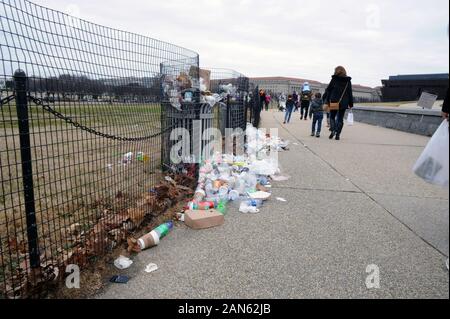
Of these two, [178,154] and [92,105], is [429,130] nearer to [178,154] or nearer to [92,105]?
[178,154]

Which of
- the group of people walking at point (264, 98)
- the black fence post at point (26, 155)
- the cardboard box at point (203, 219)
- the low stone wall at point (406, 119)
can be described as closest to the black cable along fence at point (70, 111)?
the black fence post at point (26, 155)

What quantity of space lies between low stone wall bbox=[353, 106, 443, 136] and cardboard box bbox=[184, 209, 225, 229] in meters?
8.97

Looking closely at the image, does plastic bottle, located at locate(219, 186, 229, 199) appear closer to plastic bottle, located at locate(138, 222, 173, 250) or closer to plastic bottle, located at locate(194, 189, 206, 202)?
plastic bottle, located at locate(194, 189, 206, 202)

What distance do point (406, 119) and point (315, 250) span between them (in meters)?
13.2

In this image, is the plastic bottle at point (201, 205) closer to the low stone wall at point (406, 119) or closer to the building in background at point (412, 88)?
the low stone wall at point (406, 119)

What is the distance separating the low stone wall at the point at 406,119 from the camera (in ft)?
39.4

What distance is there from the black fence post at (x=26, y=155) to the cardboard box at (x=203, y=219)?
1.58 meters

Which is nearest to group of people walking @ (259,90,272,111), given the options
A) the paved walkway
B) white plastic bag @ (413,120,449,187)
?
the paved walkway

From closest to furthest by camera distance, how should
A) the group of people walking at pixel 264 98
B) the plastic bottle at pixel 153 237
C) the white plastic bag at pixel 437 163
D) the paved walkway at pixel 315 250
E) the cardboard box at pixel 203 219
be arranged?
the white plastic bag at pixel 437 163
the paved walkway at pixel 315 250
the plastic bottle at pixel 153 237
the cardboard box at pixel 203 219
the group of people walking at pixel 264 98

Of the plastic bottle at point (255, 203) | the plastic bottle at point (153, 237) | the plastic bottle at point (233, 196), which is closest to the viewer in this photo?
the plastic bottle at point (153, 237)

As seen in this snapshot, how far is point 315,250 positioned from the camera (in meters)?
3.19

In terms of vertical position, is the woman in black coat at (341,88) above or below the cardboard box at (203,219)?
above

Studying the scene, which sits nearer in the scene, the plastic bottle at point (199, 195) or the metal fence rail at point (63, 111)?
the metal fence rail at point (63, 111)
